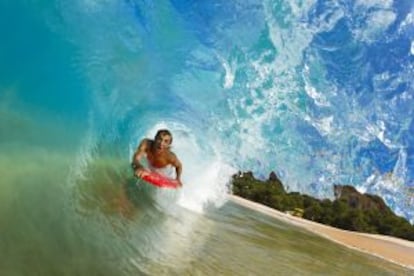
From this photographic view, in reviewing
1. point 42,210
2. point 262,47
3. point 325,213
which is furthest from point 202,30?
point 325,213

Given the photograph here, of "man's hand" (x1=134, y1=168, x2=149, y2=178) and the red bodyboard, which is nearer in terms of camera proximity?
"man's hand" (x1=134, y1=168, x2=149, y2=178)

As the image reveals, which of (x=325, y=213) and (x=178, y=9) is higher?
(x=178, y=9)

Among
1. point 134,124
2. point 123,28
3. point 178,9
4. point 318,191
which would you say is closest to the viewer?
point 123,28

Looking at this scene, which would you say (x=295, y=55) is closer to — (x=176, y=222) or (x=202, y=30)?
(x=202, y=30)

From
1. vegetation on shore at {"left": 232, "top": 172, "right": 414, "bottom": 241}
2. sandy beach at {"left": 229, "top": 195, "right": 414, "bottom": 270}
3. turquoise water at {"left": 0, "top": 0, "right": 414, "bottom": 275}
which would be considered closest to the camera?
turquoise water at {"left": 0, "top": 0, "right": 414, "bottom": 275}

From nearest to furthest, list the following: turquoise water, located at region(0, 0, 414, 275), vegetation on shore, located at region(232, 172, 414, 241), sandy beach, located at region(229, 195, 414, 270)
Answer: turquoise water, located at region(0, 0, 414, 275), sandy beach, located at region(229, 195, 414, 270), vegetation on shore, located at region(232, 172, 414, 241)

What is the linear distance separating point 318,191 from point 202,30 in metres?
19.5

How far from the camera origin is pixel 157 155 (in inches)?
551

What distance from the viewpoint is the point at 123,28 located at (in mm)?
17422

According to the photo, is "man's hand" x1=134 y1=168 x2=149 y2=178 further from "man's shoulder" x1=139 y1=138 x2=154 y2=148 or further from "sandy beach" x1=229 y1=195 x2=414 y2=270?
"sandy beach" x1=229 y1=195 x2=414 y2=270

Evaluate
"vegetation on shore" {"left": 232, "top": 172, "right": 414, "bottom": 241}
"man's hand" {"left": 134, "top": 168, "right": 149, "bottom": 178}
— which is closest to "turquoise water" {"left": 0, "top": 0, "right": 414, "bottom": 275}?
"man's hand" {"left": 134, "top": 168, "right": 149, "bottom": 178}

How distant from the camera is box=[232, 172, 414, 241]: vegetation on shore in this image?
42875mm

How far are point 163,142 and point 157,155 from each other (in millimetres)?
694

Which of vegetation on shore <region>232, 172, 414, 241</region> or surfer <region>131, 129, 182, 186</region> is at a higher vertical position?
vegetation on shore <region>232, 172, 414, 241</region>
